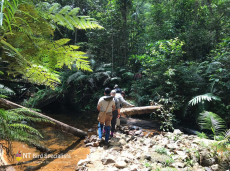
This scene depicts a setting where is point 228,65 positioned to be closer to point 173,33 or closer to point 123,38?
point 173,33

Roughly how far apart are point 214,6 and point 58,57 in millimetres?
11957

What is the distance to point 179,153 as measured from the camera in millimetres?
3301

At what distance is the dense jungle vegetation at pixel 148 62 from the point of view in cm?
103

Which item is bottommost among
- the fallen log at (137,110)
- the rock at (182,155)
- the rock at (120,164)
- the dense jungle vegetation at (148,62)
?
the fallen log at (137,110)

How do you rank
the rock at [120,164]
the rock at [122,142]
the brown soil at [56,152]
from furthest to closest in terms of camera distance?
the rock at [122,142]
the brown soil at [56,152]
the rock at [120,164]

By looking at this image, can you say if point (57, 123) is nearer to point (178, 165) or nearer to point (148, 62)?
point (178, 165)

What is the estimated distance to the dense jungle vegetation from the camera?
1028 millimetres

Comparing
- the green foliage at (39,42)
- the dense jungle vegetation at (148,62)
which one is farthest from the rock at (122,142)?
the green foliage at (39,42)

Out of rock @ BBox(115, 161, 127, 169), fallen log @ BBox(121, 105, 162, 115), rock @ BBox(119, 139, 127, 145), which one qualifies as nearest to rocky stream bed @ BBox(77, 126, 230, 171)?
rock @ BBox(115, 161, 127, 169)

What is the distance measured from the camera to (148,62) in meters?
7.93

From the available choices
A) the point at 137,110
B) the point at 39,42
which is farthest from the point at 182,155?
the point at 39,42

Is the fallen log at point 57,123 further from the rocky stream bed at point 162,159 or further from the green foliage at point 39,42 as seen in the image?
the green foliage at point 39,42

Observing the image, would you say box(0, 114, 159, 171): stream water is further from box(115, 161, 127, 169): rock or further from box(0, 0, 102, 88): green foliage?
box(0, 0, 102, 88): green foliage

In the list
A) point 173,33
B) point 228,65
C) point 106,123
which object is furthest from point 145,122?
point 173,33
